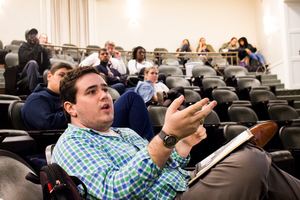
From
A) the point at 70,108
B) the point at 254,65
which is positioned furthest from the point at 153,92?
the point at 254,65

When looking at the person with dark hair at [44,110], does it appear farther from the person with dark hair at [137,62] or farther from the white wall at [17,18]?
the white wall at [17,18]

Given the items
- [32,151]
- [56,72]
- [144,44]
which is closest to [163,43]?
[144,44]

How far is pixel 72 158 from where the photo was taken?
31.1 inches

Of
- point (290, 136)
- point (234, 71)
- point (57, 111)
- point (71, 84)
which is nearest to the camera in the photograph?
point (71, 84)

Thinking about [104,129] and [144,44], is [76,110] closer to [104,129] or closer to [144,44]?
[104,129]

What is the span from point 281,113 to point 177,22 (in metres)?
5.64

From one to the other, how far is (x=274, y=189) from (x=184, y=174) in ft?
0.94

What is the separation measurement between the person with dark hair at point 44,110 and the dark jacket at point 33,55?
5.71 feet

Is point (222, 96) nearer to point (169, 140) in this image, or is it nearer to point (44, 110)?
point (44, 110)

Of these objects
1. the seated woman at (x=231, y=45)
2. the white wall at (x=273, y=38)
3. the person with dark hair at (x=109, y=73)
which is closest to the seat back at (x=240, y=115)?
the person with dark hair at (x=109, y=73)

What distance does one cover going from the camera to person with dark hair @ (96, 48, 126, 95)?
3180mm

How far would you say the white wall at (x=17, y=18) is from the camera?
6.34m

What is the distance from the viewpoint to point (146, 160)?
67cm

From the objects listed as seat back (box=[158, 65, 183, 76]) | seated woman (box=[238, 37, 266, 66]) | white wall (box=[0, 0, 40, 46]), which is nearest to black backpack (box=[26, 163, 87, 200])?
seat back (box=[158, 65, 183, 76])
